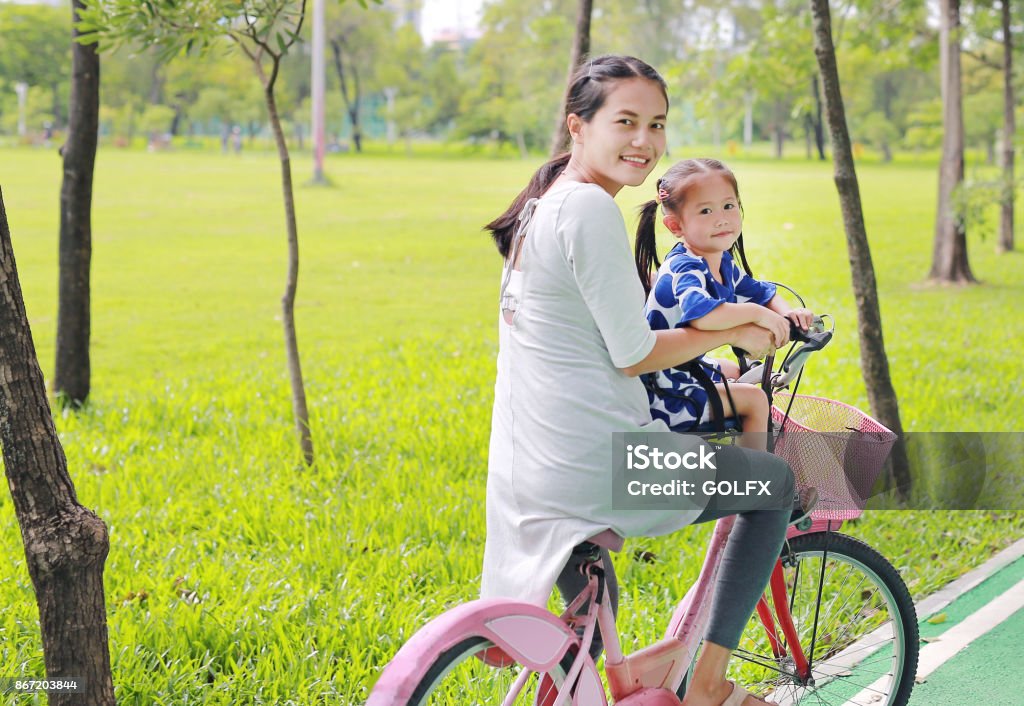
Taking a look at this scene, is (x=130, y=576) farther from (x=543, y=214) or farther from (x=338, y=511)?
(x=543, y=214)

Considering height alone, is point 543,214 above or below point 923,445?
above

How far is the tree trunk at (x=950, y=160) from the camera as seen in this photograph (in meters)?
13.6

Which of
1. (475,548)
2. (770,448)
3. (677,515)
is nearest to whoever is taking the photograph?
(677,515)

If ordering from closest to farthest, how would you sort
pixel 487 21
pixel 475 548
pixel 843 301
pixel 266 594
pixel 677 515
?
1. pixel 677 515
2. pixel 266 594
3. pixel 475 548
4. pixel 843 301
5. pixel 487 21

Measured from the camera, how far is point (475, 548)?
4.48m

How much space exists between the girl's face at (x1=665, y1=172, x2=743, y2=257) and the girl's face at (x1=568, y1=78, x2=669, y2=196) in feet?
0.66

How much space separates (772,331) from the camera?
2.42 meters

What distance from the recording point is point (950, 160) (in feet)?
45.2

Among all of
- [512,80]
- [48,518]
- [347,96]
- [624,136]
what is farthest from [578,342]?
[512,80]

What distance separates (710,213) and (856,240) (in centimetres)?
266

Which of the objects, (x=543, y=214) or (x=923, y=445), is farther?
(x=923, y=445)

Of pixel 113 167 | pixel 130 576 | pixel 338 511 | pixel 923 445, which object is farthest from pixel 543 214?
pixel 113 167

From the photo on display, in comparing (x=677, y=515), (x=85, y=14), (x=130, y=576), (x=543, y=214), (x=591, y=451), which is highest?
(x=85, y=14)

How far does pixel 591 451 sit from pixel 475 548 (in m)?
2.26
